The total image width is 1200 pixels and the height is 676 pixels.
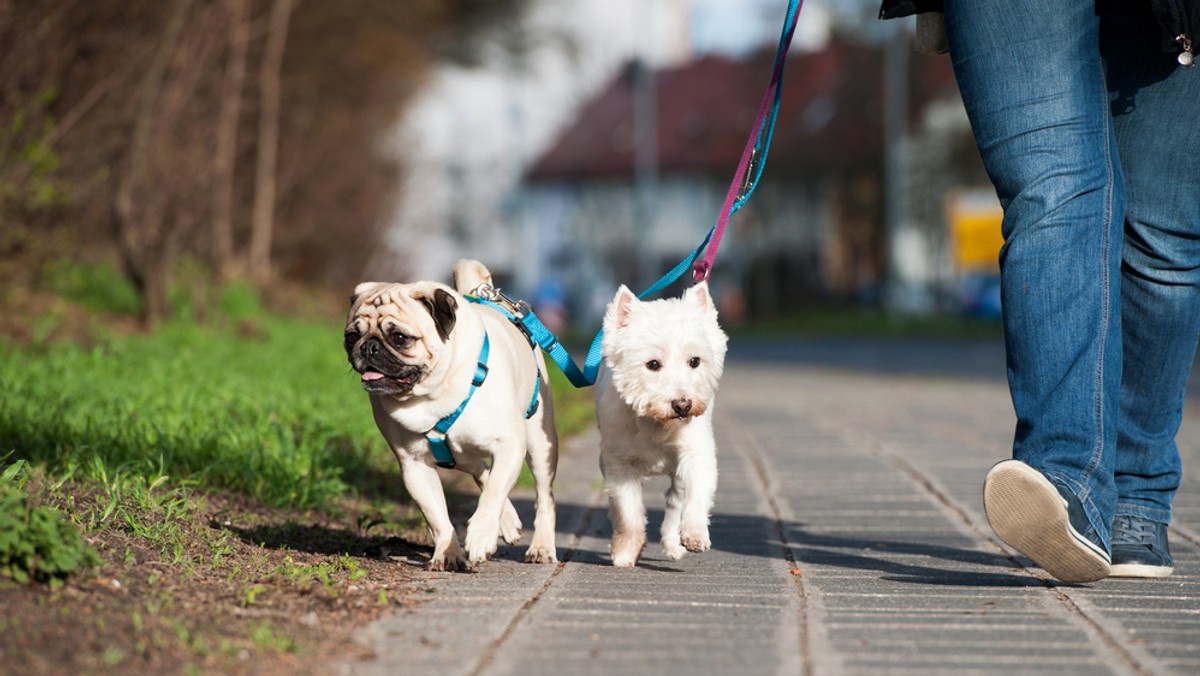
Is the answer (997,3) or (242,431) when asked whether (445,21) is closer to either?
(242,431)

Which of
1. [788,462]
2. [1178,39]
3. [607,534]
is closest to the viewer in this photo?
[1178,39]

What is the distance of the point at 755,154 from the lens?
17.3ft

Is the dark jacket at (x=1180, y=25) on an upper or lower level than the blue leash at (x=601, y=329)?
upper

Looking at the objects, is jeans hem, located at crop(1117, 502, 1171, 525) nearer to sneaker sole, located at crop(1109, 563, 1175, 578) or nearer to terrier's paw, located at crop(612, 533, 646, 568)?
sneaker sole, located at crop(1109, 563, 1175, 578)

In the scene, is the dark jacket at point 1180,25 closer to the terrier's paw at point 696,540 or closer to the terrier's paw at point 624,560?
the terrier's paw at point 696,540

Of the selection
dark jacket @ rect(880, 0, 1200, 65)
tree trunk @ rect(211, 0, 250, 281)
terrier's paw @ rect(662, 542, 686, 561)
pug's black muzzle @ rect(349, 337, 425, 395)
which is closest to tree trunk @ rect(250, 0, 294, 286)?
tree trunk @ rect(211, 0, 250, 281)

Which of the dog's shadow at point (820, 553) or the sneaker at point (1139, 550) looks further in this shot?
the dog's shadow at point (820, 553)

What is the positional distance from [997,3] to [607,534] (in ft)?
7.88

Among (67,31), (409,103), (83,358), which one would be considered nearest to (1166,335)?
(83,358)

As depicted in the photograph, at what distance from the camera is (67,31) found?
34.4ft

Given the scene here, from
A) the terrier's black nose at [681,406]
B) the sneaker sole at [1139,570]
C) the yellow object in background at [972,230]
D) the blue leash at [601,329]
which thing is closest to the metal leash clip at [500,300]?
the blue leash at [601,329]

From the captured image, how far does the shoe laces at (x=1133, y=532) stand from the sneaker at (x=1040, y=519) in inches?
16.6

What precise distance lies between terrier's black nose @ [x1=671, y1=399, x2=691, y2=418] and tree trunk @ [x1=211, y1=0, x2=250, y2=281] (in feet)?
37.7

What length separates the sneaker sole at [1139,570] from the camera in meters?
4.21
